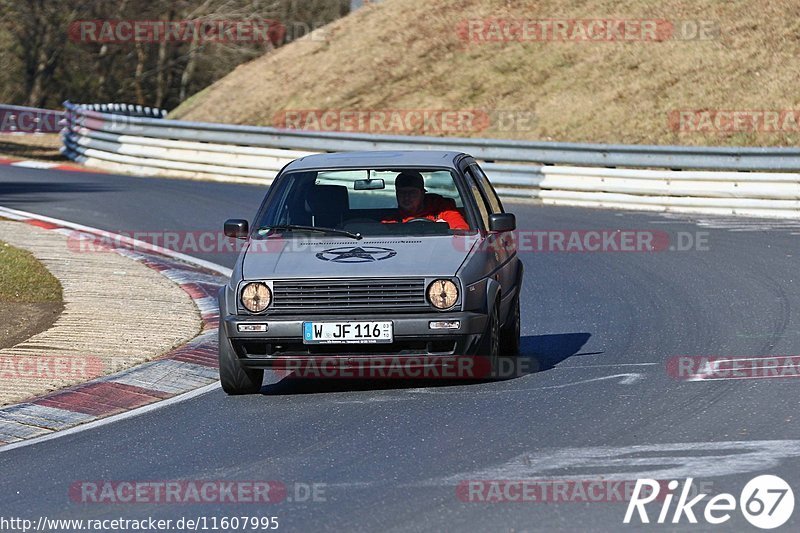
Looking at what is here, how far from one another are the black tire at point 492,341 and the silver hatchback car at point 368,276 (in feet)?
0.03

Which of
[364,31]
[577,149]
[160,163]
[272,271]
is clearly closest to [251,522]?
[272,271]

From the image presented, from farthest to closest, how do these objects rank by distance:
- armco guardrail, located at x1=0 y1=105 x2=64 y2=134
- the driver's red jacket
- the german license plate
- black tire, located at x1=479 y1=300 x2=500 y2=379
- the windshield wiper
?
armco guardrail, located at x1=0 y1=105 x2=64 y2=134
the driver's red jacket
the windshield wiper
black tire, located at x1=479 y1=300 x2=500 y2=379
the german license plate

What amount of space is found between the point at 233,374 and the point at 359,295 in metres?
1.03

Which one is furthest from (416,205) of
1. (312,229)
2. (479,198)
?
(312,229)

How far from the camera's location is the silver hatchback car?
29.0 ft

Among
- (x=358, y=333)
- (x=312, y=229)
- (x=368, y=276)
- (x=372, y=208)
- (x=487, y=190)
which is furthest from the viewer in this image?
(x=487, y=190)

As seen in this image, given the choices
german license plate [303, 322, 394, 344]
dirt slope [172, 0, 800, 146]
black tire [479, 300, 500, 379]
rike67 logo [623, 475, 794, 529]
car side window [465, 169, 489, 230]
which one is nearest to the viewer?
rike67 logo [623, 475, 794, 529]

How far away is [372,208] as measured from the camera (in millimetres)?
10086

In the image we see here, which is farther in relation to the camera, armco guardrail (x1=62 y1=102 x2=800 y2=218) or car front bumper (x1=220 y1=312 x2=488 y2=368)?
armco guardrail (x1=62 y1=102 x2=800 y2=218)

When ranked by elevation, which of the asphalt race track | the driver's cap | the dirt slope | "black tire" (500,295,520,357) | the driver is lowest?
the asphalt race track

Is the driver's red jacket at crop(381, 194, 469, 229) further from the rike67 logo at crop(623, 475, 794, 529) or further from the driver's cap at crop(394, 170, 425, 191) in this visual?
the rike67 logo at crop(623, 475, 794, 529)

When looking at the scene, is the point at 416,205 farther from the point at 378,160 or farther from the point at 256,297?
the point at 256,297

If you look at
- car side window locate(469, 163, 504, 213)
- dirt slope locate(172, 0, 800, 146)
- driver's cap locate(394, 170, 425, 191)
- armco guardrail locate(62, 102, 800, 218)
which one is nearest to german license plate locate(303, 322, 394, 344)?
driver's cap locate(394, 170, 425, 191)

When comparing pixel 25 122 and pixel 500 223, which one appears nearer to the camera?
pixel 500 223
